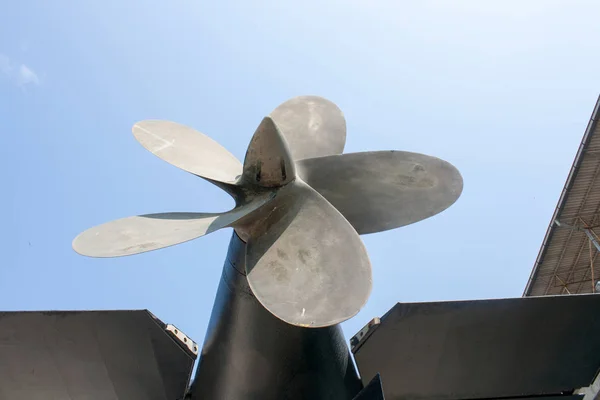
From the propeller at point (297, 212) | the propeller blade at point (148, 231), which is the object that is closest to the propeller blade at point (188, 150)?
the propeller at point (297, 212)

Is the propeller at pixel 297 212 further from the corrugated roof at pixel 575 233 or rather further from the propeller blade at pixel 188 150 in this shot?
the corrugated roof at pixel 575 233

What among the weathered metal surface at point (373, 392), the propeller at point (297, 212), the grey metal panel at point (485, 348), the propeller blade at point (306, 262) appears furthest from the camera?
the grey metal panel at point (485, 348)

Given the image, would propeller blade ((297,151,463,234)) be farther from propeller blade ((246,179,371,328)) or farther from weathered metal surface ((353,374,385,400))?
weathered metal surface ((353,374,385,400))

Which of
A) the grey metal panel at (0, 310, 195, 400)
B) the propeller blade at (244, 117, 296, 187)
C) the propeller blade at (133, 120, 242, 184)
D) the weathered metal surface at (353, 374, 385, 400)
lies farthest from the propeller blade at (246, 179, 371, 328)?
the grey metal panel at (0, 310, 195, 400)

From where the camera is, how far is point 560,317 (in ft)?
13.9

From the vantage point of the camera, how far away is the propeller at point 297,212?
325 centimetres

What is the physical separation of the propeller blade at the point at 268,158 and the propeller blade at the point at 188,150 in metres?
0.43

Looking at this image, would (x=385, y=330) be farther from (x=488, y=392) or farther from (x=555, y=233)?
(x=555, y=233)

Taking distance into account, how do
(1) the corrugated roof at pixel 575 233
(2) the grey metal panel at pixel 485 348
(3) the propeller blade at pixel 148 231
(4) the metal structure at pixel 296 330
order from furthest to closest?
(1) the corrugated roof at pixel 575 233 < (2) the grey metal panel at pixel 485 348 < (4) the metal structure at pixel 296 330 < (3) the propeller blade at pixel 148 231

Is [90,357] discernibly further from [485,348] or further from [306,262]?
[485,348]

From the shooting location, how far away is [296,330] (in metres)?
3.85

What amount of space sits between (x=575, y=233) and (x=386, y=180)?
15572mm

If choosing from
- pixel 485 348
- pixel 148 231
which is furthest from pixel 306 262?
pixel 485 348

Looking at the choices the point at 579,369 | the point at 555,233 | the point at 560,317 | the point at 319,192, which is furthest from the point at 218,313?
the point at 555,233
